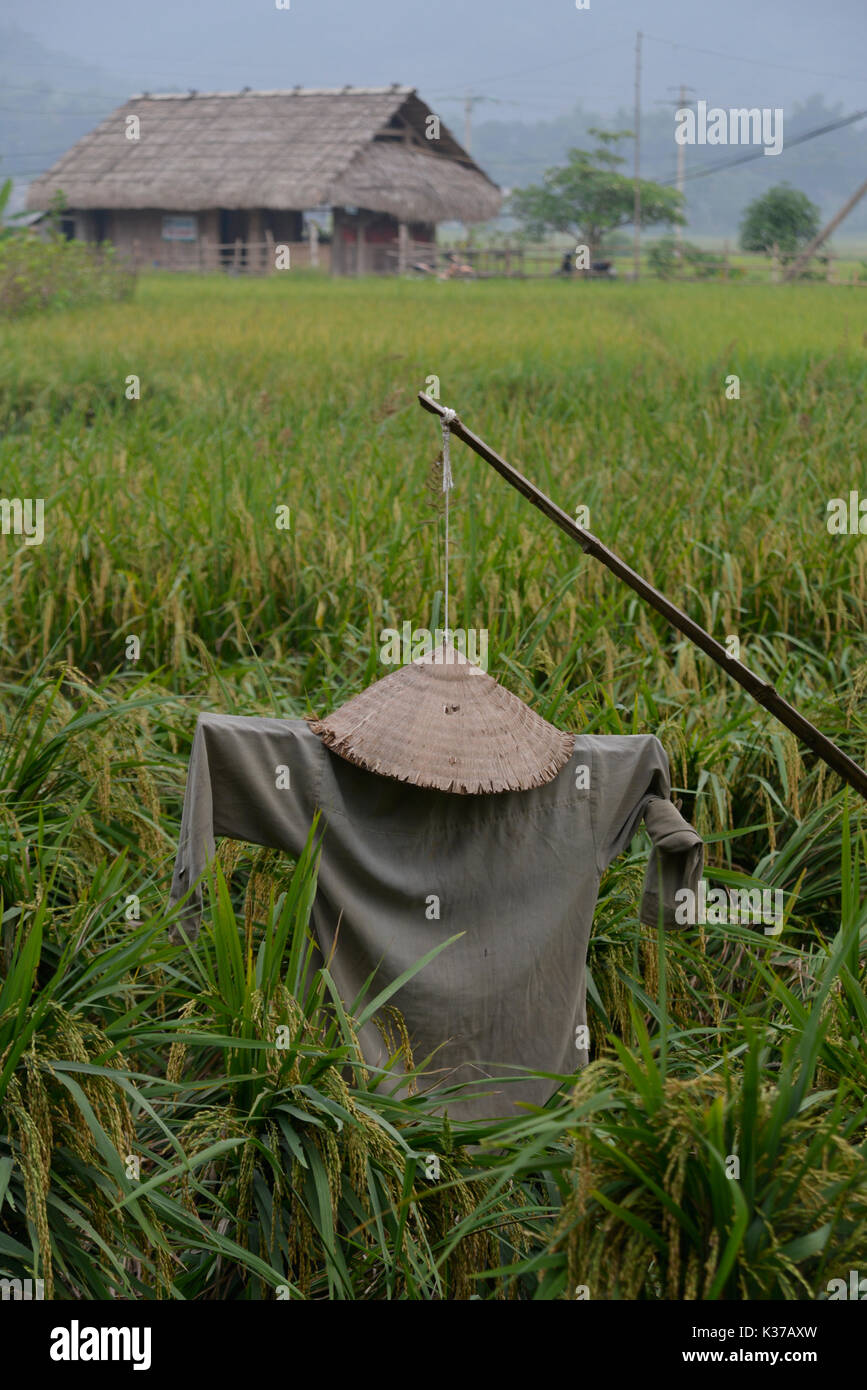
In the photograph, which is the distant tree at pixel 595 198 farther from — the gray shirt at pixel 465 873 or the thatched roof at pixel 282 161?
the gray shirt at pixel 465 873

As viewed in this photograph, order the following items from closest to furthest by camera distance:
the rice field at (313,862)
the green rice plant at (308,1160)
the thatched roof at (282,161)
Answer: the rice field at (313,862) → the green rice plant at (308,1160) → the thatched roof at (282,161)

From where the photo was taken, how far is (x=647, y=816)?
75.3 inches

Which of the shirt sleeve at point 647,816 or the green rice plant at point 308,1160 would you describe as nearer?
the green rice plant at point 308,1160

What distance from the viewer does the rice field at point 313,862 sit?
1420 millimetres

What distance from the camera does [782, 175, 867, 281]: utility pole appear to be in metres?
11.6

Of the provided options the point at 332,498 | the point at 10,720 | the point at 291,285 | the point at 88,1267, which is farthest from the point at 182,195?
the point at 88,1267

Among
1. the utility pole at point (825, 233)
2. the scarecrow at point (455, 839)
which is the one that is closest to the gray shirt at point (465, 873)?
the scarecrow at point (455, 839)

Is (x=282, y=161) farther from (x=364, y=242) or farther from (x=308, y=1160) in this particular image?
(x=308, y=1160)

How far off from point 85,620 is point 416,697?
1956 mm

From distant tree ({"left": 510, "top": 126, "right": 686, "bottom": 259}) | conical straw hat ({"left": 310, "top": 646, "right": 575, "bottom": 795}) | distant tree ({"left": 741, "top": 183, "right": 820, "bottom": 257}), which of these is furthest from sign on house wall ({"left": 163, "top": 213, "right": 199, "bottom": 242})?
conical straw hat ({"left": 310, "top": 646, "right": 575, "bottom": 795})

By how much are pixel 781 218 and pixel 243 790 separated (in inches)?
849

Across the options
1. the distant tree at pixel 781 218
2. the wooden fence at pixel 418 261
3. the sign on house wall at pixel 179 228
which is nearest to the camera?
the distant tree at pixel 781 218

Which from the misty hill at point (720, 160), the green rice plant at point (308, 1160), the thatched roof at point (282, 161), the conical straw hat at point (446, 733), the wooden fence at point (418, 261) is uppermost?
the misty hill at point (720, 160)
